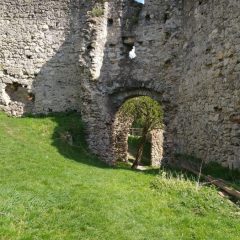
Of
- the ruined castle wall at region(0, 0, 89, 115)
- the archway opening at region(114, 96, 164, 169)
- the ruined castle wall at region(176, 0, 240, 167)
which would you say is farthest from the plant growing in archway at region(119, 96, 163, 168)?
the ruined castle wall at region(176, 0, 240, 167)

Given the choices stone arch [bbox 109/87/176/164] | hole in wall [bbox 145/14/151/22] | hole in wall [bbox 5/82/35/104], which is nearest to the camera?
stone arch [bbox 109/87/176/164]

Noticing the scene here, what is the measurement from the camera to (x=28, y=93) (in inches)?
678

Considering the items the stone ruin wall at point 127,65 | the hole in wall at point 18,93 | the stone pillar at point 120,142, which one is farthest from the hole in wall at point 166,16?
the hole in wall at point 18,93

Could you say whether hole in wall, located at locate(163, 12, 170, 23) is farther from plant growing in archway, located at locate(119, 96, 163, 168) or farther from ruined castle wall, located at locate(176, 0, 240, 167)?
plant growing in archway, located at locate(119, 96, 163, 168)

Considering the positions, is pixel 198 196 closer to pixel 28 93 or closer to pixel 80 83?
pixel 80 83

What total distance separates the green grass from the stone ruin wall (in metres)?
Result: 2.59

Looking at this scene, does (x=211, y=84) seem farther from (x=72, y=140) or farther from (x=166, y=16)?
(x=72, y=140)

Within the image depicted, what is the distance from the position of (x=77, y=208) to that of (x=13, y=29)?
38.5 ft

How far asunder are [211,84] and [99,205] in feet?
18.0

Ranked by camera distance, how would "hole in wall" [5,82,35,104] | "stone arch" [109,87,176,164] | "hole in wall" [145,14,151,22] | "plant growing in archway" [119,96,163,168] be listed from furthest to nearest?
1. "plant growing in archway" [119,96,163,168]
2. "hole in wall" [5,82,35,104]
3. "hole in wall" [145,14,151,22]
4. "stone arch" [109,87,176,164]

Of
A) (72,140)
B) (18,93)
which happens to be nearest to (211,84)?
(72,140)

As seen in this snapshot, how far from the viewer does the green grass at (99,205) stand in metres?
6.54

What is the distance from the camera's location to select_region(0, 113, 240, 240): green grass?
21.5 feet

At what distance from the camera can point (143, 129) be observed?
22.2m
